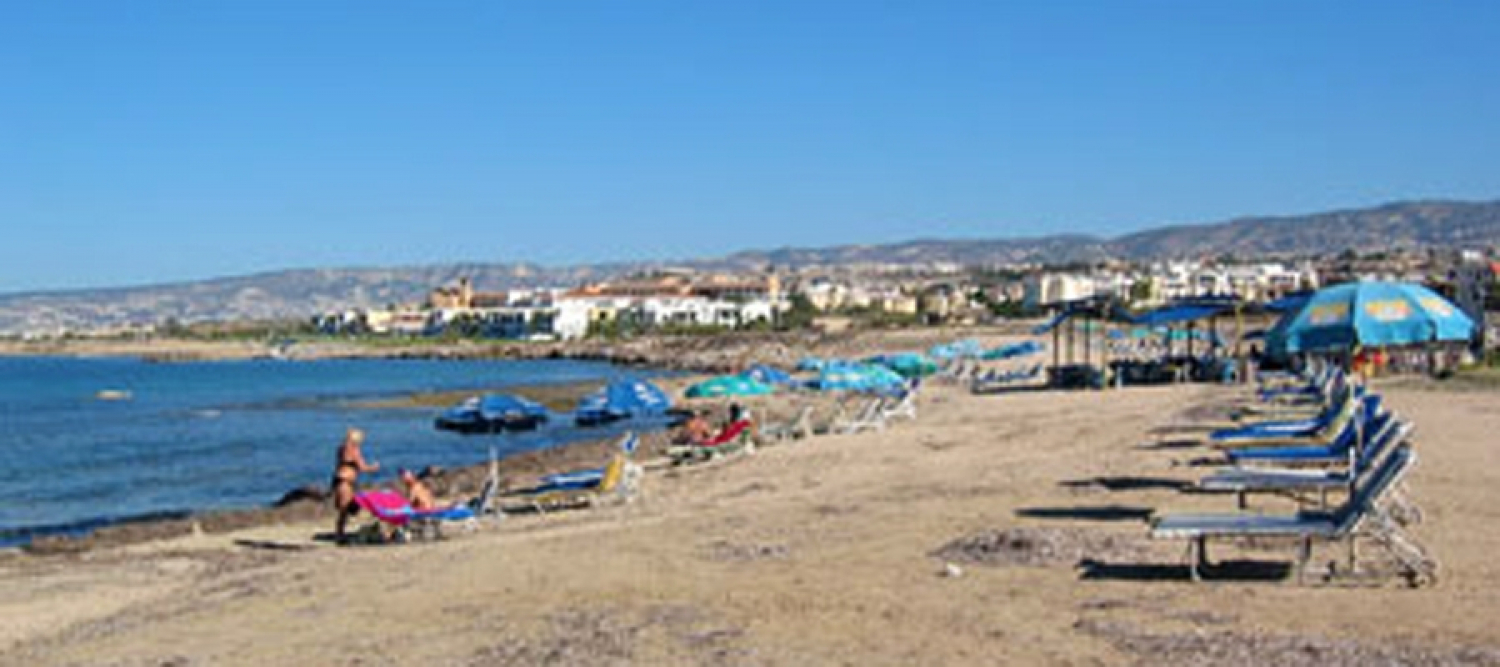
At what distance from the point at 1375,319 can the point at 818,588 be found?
35.0 feet

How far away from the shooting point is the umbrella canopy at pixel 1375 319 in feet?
60.2

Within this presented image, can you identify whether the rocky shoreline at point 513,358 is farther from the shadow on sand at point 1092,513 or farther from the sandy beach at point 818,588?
the shadow on sand at point 1092,513

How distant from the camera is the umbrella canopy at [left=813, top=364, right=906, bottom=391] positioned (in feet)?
114

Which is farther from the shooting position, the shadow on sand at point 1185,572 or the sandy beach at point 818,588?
the shadow on sand at point 1185,572

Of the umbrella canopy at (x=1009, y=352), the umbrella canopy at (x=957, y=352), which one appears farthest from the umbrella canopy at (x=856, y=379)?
the umbrella canopy at (x=957, y=352)

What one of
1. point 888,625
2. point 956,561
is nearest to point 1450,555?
point 956,561

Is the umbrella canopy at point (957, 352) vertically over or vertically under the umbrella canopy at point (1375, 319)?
under

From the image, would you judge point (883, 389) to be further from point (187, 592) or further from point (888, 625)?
point (888, 625)

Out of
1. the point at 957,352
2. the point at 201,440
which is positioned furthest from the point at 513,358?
the point at 201,440

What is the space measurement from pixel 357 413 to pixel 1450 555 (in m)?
44.6

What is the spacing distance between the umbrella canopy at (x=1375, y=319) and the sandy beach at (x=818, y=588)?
4.20 ft

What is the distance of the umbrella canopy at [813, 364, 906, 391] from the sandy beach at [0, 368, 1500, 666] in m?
16.4

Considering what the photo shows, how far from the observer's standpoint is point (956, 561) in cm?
1094

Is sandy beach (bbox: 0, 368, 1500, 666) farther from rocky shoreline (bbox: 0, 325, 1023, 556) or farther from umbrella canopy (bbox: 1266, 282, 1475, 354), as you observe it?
rocky shoreline (bbox: 0, 325, 1023, 556)
